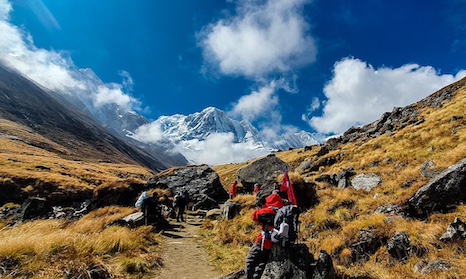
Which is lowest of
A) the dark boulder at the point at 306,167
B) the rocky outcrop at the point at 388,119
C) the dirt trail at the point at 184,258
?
the dirt trail at the point at 184,258

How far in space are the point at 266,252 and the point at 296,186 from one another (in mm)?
10980

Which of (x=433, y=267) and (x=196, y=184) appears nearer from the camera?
(x=433, y=267)

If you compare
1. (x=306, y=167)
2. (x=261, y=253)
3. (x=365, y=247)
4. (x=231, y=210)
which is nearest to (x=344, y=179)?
(x=231, y=210)

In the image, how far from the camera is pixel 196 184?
3397 cm

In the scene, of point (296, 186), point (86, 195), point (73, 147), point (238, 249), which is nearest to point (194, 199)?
point (86, 195)

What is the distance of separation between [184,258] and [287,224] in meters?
6.68

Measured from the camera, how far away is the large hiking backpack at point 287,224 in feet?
23.5

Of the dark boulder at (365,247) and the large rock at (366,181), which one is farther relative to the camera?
the large rock at (366,181)

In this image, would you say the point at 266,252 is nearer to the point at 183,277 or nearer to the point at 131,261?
the point at 183,277

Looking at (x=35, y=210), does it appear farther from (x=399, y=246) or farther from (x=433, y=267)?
(x=433, y=267)

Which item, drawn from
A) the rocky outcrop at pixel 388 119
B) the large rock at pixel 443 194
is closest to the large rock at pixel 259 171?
the large rock at pixel 443 194

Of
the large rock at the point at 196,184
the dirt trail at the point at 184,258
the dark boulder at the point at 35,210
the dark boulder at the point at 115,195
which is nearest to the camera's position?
the dirt trail at the point at 184,258

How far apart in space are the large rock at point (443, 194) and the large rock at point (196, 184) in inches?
856

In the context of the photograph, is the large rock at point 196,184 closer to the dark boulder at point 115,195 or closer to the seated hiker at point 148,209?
the dark boulder at point 115,195
